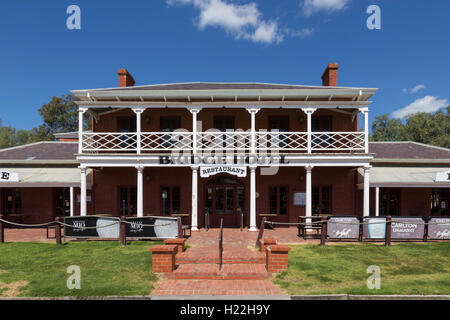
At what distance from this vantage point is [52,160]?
13.6 m

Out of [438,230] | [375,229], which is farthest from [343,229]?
[438,230]

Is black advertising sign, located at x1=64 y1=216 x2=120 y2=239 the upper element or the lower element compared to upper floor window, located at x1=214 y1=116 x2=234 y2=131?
lower

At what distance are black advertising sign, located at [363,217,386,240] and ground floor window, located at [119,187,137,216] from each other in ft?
37.1

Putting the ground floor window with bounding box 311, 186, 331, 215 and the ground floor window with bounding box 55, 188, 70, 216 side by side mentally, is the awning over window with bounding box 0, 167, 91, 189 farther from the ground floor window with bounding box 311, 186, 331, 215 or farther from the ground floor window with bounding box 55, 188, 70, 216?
the ground floor window with bounding box 311, 186, 331, 215

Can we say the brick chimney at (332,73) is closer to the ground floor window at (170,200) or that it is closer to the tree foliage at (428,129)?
the ground floor window at (170,200)

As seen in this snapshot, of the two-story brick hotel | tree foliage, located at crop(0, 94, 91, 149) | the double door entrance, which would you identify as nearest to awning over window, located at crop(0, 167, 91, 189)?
the two-story brick hotel

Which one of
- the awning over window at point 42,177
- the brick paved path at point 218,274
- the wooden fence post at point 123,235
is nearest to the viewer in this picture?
the brick paved path at point 218,274

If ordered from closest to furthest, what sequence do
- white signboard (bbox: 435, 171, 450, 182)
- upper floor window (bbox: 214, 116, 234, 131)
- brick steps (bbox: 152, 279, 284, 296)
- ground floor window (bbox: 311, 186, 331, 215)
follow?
brick steps (bbox: 152, 279, 284, 296) < white signboard (bbox: 435, 171, 450, 182) < ground floor window (bbox: 311, 186, 331, 215) < upper floor window (bbox: 214, 116, 234, 131)

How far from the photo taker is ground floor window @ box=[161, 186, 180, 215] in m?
13.6

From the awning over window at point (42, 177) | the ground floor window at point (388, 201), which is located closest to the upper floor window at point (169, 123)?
the awning over window at point (42, 177)

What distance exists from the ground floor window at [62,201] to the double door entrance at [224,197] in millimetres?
7847

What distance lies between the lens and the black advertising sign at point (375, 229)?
9344mm
